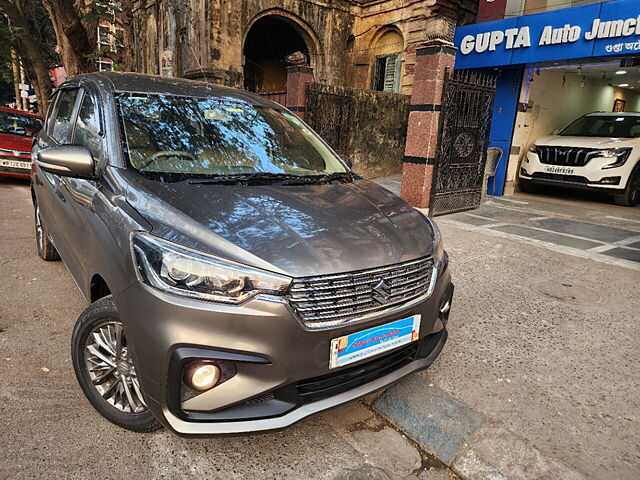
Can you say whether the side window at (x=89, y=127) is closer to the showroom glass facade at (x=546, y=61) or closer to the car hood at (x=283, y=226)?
the car hood at (x=283, y=226)

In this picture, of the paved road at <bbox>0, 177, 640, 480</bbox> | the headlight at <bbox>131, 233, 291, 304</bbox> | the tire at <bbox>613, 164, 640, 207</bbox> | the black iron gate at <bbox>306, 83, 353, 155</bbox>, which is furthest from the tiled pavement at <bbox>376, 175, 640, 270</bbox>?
the headlight at <bbox>131, 233, 291, 304</bbox>

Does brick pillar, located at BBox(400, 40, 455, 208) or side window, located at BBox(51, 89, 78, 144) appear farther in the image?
brick pillar, located at BBox(400, 40, 455, 208)

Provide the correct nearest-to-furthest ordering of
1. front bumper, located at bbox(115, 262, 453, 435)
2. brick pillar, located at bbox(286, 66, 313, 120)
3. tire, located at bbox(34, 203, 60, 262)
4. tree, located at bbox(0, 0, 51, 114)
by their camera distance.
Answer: front bumper, located at bbox(115, 262, 453, 435) → tire, located at bbox(34, 203, 60, 262) → brick pillar, located at bbox(286, 66, 313, 120) → tree, located at bbox(0, 0, 51, 114)

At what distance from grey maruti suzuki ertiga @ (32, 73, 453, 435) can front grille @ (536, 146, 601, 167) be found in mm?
7821

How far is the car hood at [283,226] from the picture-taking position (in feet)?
6.24

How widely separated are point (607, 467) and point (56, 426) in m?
2.82

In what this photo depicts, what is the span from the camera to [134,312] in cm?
188

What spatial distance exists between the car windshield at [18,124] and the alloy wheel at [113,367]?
9420 millimetres

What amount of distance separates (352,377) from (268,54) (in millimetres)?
21156

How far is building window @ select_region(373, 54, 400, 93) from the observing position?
14365 mm

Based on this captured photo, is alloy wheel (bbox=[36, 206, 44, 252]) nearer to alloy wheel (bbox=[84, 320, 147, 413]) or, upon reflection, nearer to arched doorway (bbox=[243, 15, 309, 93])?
alloy wheel (bbox=[84, 320, 147, 413])

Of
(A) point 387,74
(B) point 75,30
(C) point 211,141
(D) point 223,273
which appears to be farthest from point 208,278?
(A) point 387,74

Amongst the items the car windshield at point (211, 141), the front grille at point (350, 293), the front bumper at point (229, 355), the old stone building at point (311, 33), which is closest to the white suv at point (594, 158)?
the old stone building at point (311, 33)

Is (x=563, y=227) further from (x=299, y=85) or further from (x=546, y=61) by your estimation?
(x=299, y=85)
